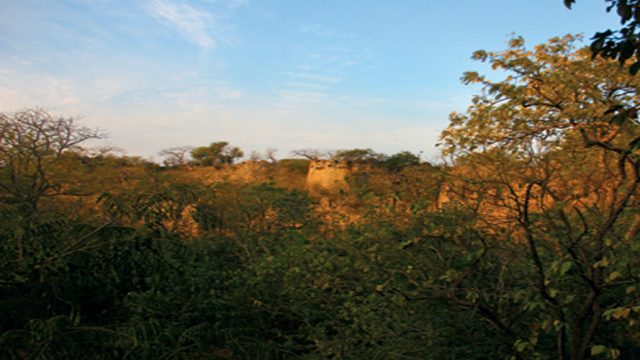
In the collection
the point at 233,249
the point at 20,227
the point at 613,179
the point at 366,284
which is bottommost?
the point at 233,249

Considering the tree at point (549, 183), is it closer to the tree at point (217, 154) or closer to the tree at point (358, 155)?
the tree at point (358, 155)

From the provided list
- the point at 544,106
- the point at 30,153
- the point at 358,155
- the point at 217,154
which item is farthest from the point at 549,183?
the point at 217,154

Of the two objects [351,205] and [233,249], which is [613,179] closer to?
[351,205]

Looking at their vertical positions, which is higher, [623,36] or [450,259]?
[623,36]

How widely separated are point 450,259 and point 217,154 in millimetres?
36168

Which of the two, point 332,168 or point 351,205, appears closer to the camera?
point 351,205

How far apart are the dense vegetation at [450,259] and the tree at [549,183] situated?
0.02m

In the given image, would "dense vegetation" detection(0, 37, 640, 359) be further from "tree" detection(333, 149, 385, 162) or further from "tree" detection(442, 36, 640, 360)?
"tree" detection(333, 149, 385, 162)

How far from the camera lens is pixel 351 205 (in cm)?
959

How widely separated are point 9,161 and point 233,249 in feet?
17.8

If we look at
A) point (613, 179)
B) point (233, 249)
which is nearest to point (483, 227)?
point (613, 179)

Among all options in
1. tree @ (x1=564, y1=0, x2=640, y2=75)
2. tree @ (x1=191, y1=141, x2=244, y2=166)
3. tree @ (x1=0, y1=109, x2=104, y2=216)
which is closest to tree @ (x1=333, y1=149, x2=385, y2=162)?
tree @ (x1=191, y1=141, x2=244, y2=166)

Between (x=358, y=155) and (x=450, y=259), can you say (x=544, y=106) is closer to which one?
(x=450, y=259)

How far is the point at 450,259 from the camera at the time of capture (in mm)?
5652
